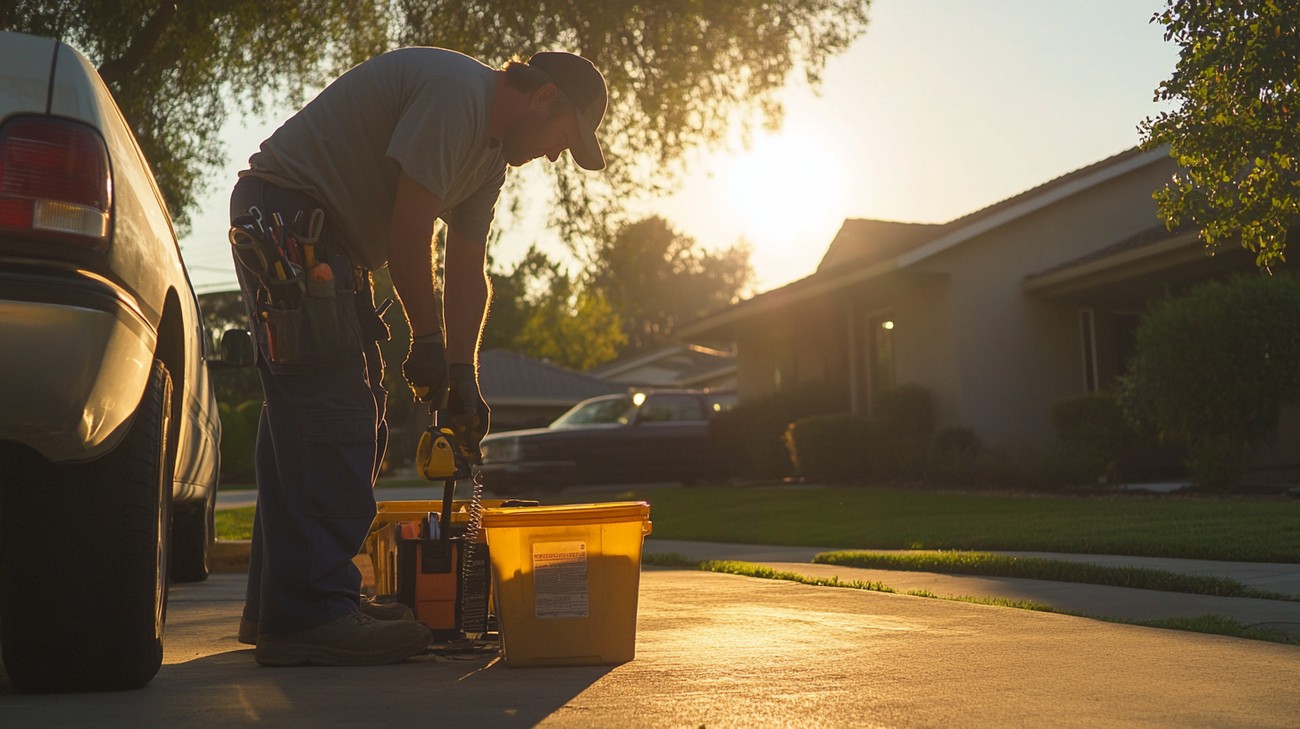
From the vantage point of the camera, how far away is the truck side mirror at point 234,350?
680 cm

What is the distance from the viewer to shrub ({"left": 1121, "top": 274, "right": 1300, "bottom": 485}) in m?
13.1

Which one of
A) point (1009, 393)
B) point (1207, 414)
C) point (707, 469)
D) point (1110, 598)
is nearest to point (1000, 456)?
point (1009, 393)

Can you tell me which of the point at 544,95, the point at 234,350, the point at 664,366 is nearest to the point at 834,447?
the point at 234,350

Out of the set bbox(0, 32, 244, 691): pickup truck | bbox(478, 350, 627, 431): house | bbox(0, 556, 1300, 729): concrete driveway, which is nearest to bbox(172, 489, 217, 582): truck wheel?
bbox(0, 556, 1300, 729): concrete driveway

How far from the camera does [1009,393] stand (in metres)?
18.1

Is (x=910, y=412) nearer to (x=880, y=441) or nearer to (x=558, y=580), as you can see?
(x=880, y=441)

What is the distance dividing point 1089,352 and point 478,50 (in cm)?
926

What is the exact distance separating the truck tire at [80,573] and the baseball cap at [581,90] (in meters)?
1.56

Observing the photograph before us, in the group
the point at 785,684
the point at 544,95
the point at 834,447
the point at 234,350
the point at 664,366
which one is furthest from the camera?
the point at 664,366

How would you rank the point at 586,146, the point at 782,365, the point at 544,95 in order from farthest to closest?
1. the point at 782,365
2. the point at 586,146
3. the point at 544,95

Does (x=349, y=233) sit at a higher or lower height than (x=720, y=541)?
higher

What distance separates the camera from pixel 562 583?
3732 millimetres

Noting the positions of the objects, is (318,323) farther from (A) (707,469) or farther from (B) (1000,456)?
(A) (707,469)

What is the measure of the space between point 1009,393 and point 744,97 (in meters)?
5.49
